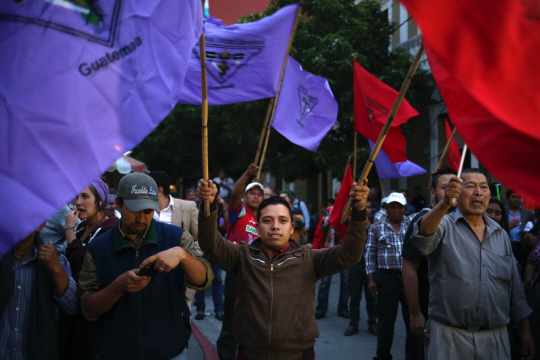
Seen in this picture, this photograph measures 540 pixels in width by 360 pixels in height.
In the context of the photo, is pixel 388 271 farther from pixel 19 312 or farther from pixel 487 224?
pixel 19 312

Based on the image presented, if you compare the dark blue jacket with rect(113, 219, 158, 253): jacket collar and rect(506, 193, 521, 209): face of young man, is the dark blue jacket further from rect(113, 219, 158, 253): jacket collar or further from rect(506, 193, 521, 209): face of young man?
rect(506, 193, 521, 209): face of young man

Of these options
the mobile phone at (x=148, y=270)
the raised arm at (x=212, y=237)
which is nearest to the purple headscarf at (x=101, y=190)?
the raised arm at (x=212, y=237)

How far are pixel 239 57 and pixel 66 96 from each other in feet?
9.80

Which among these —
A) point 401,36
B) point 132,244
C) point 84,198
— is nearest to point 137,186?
point 132,244

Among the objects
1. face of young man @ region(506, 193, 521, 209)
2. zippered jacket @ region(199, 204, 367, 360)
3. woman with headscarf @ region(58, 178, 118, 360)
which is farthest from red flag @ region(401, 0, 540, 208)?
face of young man @ region(506, 193, 521, 209)

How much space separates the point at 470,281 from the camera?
3357mm

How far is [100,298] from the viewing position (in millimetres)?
2516

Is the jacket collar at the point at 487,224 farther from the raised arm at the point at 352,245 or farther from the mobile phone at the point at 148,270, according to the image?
the mobile phone at the point at 148,270

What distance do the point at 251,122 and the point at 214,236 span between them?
14081 mm

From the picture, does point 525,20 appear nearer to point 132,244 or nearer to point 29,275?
point 132,244

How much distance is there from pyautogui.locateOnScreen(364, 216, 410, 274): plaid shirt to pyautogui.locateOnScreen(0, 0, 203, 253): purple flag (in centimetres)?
437

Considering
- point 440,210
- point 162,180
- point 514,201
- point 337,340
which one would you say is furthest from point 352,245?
point 514,201

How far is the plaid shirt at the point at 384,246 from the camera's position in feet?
18.8

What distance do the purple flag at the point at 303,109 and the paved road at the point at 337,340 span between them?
265cm
